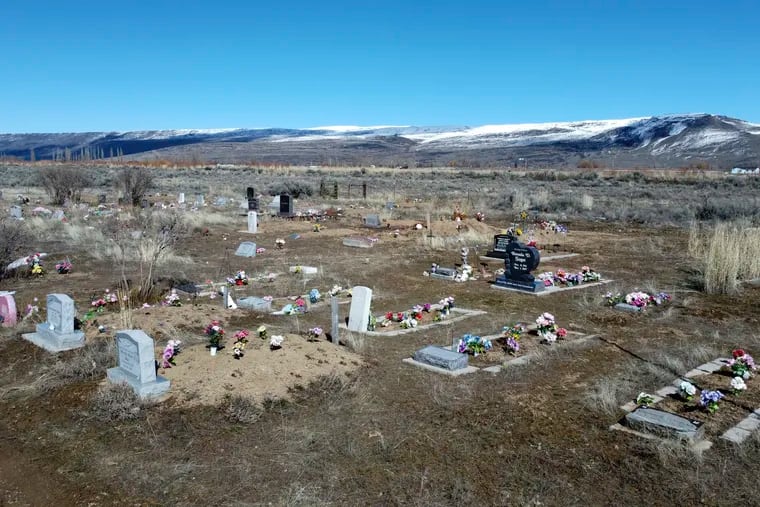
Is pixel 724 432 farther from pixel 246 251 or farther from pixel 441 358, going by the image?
pixel 246 251

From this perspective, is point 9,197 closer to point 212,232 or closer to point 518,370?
point 212,232

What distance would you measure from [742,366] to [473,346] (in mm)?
3181

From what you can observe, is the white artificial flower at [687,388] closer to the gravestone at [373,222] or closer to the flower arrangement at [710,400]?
the flower arrangement at [710,400]

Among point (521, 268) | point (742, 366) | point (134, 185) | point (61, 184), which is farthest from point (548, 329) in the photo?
point (61, 184)

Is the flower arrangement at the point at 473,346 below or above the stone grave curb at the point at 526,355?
above

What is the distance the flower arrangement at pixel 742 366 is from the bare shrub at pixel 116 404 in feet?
22.0

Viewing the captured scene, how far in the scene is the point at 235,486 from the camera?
479 cm

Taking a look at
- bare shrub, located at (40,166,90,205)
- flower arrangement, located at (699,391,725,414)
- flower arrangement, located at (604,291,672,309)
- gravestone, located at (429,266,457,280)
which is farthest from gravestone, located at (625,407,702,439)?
bare shrub, located at (40,166,90,205)

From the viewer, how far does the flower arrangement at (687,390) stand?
249 inches

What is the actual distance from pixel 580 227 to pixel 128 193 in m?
19.8

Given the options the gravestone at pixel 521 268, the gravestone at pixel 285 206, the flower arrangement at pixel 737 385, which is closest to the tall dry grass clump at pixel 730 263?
the gravestone at pixel 521 268

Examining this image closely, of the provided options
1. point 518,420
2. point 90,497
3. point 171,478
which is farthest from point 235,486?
point 518,420

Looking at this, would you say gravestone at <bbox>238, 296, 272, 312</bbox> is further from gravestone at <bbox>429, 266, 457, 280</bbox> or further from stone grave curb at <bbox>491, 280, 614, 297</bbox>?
stone grave curb at <bbox>491, 280, 614, 297</bbox>

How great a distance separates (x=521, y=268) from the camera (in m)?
12.5
